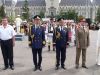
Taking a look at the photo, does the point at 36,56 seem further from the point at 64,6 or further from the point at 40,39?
the point at 64,6

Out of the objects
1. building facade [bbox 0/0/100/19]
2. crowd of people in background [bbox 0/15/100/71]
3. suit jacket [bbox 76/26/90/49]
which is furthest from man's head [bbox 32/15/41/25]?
building facade [bbox 0/0/100/19]

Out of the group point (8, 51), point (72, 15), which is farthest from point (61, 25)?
point (72, 15)

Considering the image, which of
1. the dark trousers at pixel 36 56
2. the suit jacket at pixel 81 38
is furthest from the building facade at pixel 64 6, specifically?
the dark trousers at pixel 36 56

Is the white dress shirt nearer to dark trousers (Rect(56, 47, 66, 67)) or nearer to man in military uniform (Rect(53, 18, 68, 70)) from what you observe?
man in military uniform (Rect(53, 18, 68, 70))

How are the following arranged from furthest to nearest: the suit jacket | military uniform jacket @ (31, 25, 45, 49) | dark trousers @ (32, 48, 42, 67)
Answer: the suit jacket < dark trousers @ (32, 48, 42, 67) < military uniform jacket @ (31, 25, 45, 49)

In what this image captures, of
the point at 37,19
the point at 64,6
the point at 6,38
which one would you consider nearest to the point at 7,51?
the point at 6,38

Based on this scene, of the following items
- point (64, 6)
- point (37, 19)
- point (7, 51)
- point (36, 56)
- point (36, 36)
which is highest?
point (37, 19)

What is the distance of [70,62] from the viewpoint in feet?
47.5

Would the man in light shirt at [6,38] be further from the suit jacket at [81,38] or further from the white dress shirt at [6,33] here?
the suit jacket at [81,38]

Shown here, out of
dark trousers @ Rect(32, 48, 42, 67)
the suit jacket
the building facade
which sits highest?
the suit jacket

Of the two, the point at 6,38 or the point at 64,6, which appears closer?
the point at 6,38

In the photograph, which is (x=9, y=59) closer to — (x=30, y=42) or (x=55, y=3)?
(x=30, y=42)

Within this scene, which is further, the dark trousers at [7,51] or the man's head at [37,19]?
the dark trousers at [7,51]

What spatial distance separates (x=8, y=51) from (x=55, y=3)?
166335 mm
